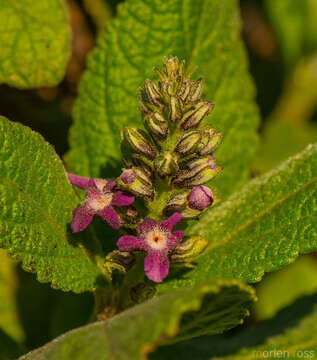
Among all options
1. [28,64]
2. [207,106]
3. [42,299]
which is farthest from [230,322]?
[42,299]

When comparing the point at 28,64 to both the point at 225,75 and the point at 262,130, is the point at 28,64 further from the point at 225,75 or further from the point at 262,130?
the point at 262,130

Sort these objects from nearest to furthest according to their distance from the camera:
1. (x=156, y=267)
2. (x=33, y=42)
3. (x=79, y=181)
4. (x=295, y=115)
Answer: (x=156, y=267) → (x=79, y=181) → (x=33, y=42) → (x=295, y=115)

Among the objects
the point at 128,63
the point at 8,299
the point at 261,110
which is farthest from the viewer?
the point at 261,110

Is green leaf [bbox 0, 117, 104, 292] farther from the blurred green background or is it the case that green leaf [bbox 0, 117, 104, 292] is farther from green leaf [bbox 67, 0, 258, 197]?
the blurred green background

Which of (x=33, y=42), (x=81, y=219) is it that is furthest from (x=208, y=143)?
(x=33, y=42)

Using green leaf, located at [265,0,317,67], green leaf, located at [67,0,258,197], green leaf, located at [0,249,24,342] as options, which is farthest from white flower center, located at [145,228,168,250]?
green leaf, located at [265,0,317,67]

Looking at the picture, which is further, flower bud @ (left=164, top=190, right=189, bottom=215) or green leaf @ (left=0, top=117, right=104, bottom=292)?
flower bud @ (left=164, top=190, right=189, bottom=215)

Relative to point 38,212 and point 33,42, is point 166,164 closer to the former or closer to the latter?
point 38,212
